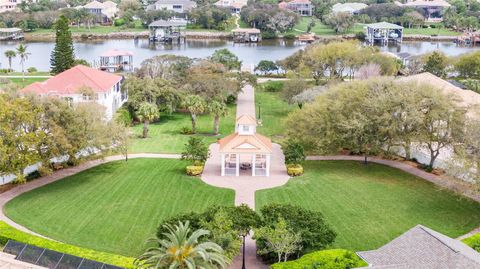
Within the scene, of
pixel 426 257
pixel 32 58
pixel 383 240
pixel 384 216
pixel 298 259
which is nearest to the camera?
pixel 426 257

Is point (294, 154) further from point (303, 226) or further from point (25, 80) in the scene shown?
point (25, 80)

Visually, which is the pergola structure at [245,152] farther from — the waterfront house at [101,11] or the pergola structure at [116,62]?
the waterfront house at [101,11]

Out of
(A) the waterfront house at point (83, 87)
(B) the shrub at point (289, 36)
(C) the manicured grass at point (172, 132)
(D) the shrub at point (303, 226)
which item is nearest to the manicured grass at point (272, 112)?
(C) the manicured grass at point (172, 132)

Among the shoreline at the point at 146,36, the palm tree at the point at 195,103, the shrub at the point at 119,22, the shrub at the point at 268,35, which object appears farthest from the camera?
the shrub at the point at 119,22

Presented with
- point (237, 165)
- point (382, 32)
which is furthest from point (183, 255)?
point (382, 32)

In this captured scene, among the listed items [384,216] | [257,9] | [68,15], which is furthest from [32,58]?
[384,216]

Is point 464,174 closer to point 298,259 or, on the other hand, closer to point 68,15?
point 298,259

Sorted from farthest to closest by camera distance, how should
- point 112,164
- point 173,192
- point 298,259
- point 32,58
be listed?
point 32,58, point 112,164, point 173,192, point 298,259
